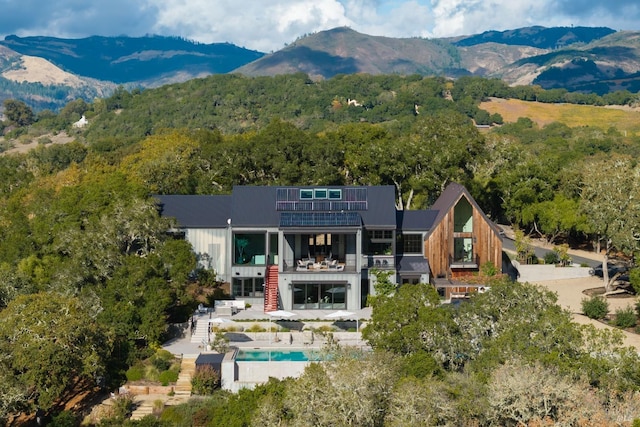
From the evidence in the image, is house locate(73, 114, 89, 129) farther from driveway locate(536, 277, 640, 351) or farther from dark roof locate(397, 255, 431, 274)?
driveway locate(536, 277, 640, 351)

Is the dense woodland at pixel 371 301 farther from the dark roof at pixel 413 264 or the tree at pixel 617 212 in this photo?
the dark roof at pixel 413 264

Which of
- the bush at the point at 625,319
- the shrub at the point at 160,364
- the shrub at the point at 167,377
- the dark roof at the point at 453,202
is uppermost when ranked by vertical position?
the dark roof at the point at 453,202

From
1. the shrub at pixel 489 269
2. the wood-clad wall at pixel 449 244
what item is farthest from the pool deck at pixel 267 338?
the shrub at pixel 489 269

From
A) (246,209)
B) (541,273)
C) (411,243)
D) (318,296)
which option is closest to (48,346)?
(318,296)

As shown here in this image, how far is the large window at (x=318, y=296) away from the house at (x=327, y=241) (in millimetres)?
55

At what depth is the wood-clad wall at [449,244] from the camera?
46812 millimetres

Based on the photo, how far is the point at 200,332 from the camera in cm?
4031

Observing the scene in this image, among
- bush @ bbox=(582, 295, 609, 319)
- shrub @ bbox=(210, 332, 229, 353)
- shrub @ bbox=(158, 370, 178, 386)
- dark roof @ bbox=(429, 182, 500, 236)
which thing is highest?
dark roof @ bbox=(429, 182, 500, 236)

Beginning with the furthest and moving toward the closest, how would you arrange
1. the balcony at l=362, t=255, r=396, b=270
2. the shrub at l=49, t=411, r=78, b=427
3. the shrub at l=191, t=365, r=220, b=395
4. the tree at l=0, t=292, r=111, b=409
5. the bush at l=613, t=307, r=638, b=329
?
the balcony at l=362, t=255, r=396, b=270 < the bush at l=613, t=307, r=638, b=329 < the shrub at l=191, t=365, r=220, b=395 < the shrub at l=49, t=411, r=78, b=427 < the tree at l=0, t=292, r=111, b=409

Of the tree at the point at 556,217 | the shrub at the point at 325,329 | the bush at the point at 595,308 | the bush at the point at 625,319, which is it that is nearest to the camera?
the shrub at the point at 325,329

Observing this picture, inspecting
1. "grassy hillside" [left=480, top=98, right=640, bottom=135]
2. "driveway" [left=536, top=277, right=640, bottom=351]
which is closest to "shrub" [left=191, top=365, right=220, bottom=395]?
"driveway" [left=536, top=277, right=640, bottom=351]

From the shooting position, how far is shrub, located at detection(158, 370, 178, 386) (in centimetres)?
3534

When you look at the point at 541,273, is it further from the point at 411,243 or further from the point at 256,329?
the point at 256,329

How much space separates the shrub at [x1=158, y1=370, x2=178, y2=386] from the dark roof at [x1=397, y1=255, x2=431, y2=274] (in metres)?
15.1
